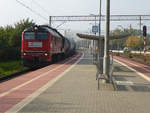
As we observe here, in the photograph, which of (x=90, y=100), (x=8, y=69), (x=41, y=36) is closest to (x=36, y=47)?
(x=41, y=36)

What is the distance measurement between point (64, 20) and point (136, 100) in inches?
1674

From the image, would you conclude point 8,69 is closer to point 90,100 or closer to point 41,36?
point 41,36

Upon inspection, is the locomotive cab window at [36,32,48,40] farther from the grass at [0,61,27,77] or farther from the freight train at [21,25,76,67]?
the grass at [0,61,27,77]

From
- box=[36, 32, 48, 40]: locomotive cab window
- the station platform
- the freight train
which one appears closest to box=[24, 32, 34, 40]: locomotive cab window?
the freight train

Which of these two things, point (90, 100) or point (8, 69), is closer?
point (90, 100)

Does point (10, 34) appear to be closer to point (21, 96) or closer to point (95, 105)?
point (21, 96)

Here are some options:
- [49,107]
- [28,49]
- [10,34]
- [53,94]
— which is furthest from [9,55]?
[49,107]

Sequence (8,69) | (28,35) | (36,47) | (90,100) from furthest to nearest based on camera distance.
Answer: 1. (28,35)
2. (36,47)
3. (8,69)
4. (90,100)

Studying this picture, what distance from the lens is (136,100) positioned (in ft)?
26.1

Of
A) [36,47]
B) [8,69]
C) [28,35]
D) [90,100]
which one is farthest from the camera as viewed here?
[28,35]

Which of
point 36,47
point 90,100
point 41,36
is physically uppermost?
point 41,36

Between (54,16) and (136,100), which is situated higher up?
(54,16)

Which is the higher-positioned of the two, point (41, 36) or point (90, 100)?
point (41, 36)

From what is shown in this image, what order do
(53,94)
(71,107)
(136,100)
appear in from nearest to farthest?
(71,107) → (136,100) → (53,94)
